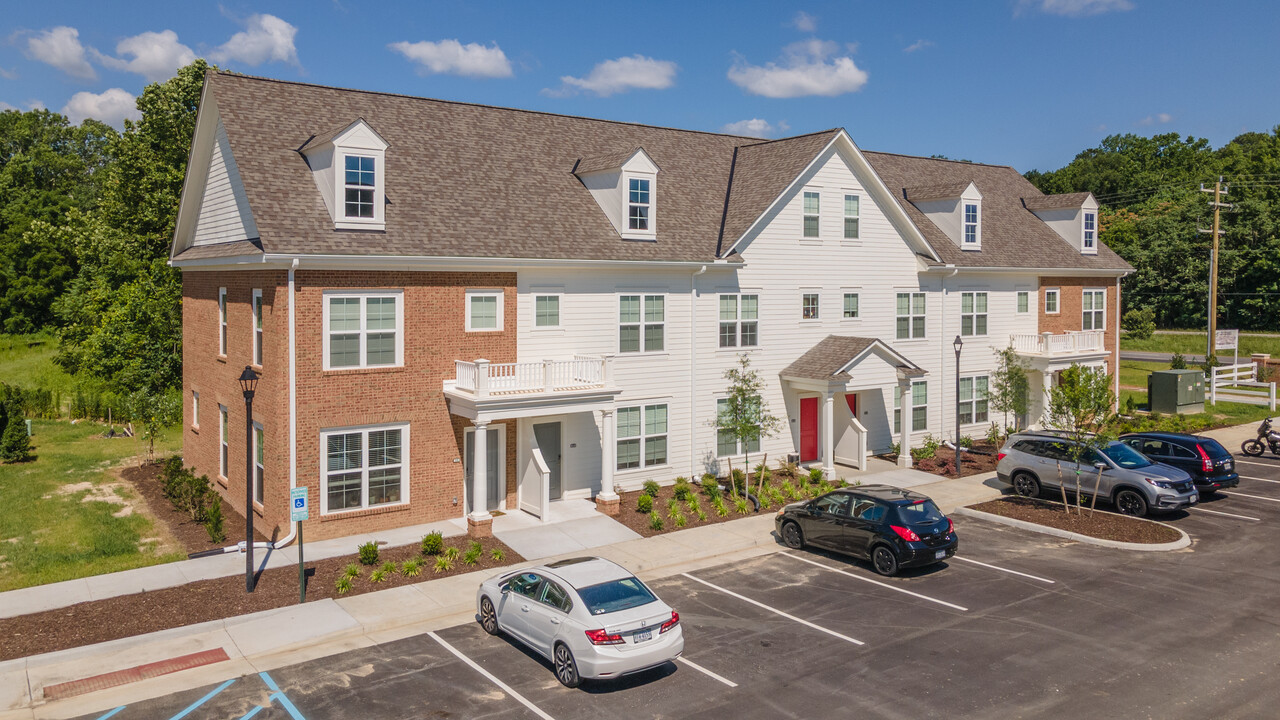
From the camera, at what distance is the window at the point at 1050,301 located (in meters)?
35.8

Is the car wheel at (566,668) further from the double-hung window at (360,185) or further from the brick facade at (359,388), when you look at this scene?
the double-hung window at (360,185)

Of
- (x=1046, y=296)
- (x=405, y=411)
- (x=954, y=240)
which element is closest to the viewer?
(x=405, y=411)

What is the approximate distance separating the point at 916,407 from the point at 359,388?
20.1m

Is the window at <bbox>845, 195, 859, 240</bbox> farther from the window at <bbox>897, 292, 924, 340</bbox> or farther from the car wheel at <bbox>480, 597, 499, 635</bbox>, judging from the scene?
the car wheel at <bbox>480, 597, 499, 635</bbox>

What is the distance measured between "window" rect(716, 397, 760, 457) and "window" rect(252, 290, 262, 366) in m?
13.0

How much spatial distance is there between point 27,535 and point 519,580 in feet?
48.1

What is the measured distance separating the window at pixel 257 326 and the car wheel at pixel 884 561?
1514 cm

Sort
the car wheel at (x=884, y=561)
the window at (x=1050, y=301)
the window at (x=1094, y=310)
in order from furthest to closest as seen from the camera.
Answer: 1. the window at (x=1094, y=310)
2. the window at (x=1050, y=301)
3. the car wheel at (x=884, y=561)

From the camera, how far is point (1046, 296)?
35844mm

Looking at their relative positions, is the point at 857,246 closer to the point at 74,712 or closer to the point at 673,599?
the point at 673,599

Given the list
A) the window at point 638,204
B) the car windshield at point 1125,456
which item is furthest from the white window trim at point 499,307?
the car windshield at point 1125,456

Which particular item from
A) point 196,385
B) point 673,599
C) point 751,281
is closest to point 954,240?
point 751,281

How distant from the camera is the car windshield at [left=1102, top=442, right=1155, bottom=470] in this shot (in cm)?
2347

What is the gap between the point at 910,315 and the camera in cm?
3150
